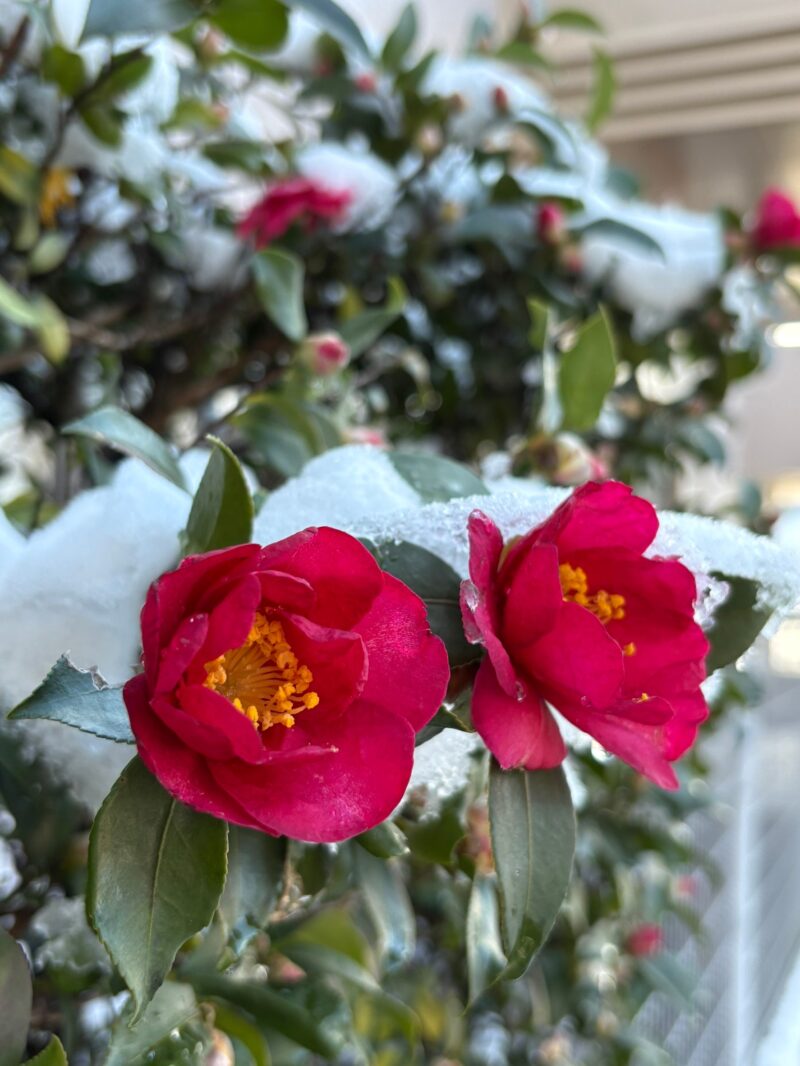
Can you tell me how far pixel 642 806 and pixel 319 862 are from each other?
876 mm

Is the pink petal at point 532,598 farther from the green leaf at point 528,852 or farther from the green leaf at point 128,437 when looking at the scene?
the green leaf at point 128,437

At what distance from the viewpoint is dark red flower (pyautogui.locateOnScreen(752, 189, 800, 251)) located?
90 centimetres

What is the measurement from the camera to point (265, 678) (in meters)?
0.28

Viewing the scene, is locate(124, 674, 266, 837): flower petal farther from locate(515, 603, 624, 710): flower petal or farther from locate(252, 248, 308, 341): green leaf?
locate(252, 248, 308, 341): green leaf

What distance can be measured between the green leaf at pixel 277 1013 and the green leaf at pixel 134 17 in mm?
418

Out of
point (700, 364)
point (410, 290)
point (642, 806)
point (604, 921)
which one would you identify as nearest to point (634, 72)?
point (700, 364)

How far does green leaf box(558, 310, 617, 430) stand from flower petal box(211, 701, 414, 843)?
29 cm

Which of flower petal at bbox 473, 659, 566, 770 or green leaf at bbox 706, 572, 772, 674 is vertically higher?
flower petal at bbox 473, 659, 566, 770

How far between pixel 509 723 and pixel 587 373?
270 millimetres

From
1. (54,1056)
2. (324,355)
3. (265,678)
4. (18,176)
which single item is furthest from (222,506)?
(18,176)

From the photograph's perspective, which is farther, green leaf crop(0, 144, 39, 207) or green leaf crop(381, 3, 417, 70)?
green leaf crop(381, 3, 417, 70)

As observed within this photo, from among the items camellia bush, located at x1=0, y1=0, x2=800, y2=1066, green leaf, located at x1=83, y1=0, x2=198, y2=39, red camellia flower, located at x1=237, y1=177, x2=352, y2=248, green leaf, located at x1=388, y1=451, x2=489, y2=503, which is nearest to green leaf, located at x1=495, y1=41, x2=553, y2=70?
camellia bush, located at x1=0, y1=0, x2=800, y2=1066

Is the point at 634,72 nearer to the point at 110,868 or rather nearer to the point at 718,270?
the point at 718,270

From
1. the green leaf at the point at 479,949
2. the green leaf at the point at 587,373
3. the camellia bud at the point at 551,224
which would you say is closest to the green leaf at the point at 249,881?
the green leaf at the point at 479,949
